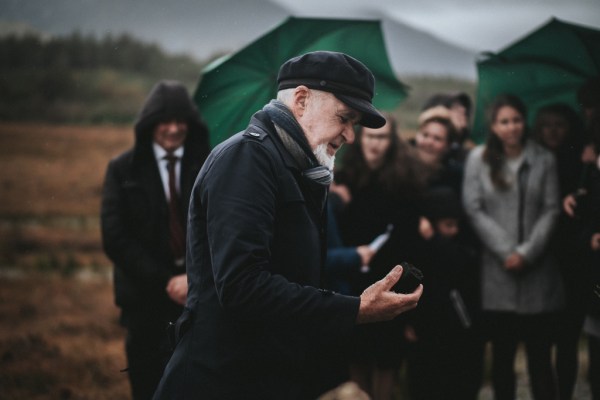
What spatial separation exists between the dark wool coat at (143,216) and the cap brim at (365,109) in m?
1.89

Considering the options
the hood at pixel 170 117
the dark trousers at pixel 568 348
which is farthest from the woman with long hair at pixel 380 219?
the dark trousers at pixel 568 348

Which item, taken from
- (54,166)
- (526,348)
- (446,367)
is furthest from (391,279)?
(54,166)

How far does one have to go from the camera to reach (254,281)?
5.38 ft

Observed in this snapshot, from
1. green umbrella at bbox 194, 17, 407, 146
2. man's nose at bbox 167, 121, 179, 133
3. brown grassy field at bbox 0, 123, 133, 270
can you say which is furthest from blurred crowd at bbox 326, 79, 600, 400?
Answer: brown grassy field at bbox 0, 123, 133, 270

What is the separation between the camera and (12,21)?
15.8 metres

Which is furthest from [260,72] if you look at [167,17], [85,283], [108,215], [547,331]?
[167,17]

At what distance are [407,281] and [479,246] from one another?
2.46 meters

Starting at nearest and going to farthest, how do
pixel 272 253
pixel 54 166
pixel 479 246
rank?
1. pixel 272 253
2. pixel 479 246
3. pixel 54 166

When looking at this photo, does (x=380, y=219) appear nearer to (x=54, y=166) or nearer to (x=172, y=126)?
(x=172, y=126)

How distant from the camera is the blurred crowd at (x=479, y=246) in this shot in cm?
391

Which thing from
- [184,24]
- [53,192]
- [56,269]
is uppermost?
[184,24]

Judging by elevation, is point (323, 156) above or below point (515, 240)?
above

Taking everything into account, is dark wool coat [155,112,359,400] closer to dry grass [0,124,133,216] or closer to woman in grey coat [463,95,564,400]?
woman in grey coat [463,95,564,400]

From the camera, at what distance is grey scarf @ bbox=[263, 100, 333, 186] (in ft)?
5.96
